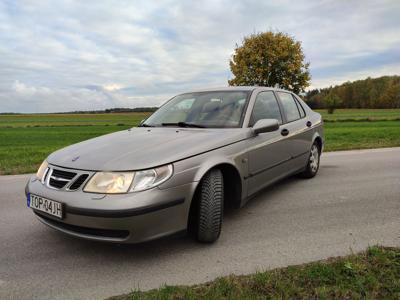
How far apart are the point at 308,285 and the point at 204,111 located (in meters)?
2.25

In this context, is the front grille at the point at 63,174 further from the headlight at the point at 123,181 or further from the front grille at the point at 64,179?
the headlight at the point at 123,181

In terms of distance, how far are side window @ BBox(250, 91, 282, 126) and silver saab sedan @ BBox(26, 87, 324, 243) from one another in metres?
0.02

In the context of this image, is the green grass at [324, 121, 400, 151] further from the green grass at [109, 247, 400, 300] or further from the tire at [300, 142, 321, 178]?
the green grass at [109, 247, 400, 300]

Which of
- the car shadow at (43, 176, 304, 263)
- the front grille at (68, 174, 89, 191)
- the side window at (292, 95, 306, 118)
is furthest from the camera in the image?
the side window at (292, 95, 306, 118)

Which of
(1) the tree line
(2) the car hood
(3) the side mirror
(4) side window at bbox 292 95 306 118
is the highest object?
(1) the tree line

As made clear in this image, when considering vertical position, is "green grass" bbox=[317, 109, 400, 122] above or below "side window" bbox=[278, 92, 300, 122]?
below

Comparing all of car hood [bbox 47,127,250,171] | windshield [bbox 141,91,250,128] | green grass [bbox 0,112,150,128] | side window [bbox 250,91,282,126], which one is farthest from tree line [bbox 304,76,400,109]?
car hood [bbox 47,127,250,171]

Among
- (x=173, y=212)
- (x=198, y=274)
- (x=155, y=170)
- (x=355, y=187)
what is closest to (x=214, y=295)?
(x=198, y=274)

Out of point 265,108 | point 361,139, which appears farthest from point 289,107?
point 361,139

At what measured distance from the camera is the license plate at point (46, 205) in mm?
2686

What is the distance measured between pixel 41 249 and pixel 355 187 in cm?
429

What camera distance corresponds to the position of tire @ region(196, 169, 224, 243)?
2.93 m

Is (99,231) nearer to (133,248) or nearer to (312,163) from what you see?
(133,248)

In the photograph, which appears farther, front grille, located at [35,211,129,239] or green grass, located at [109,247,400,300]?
front grille, located at [35,211,129,239]
